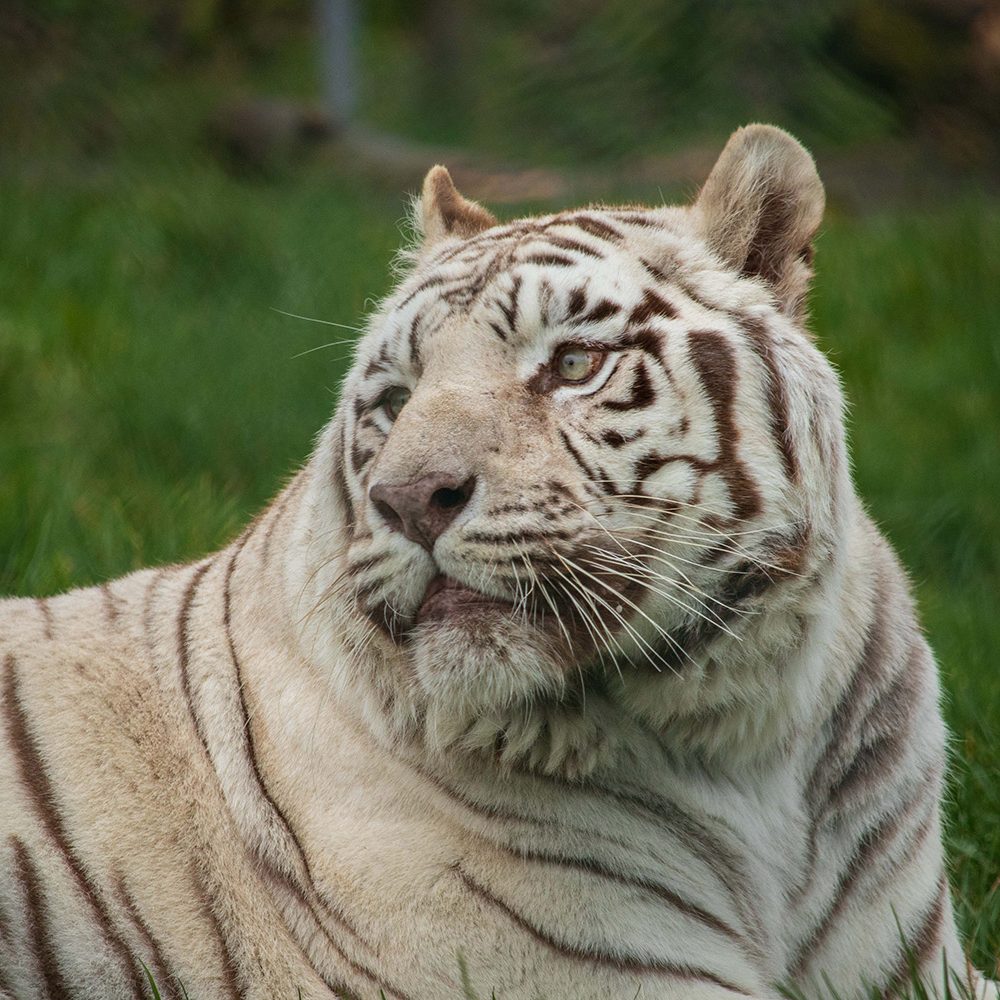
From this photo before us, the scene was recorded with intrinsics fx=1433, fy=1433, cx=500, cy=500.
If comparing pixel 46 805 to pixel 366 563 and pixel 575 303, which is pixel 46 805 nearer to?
pixel 366 563

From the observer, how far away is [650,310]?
2.32m

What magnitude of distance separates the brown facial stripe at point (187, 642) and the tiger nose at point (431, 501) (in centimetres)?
74

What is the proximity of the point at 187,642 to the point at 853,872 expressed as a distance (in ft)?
4.17

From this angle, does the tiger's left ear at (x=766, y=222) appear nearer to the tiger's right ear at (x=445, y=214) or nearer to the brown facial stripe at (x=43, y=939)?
the tiger's right ear at (x=445, y=214)

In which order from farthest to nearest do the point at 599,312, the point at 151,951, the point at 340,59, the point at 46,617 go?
1. the point at 340,59
2. the point at 46,617
3. the point at 151,951
4. the point at 599,312

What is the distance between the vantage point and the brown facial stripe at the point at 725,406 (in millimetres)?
2225

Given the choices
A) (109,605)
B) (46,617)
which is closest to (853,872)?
(109,605)

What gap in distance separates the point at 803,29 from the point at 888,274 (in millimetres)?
5724

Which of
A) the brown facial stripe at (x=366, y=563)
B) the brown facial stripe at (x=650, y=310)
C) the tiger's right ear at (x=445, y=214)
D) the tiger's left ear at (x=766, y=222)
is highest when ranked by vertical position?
the tiger's right ear at (x=445, y=214)

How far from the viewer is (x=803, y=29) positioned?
3.96 feet

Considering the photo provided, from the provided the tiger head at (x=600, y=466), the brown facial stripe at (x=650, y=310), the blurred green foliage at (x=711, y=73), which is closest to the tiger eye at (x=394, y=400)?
the tiger head at (x=600, y=466)

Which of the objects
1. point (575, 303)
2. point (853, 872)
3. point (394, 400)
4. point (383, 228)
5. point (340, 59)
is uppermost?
point (340, 59)

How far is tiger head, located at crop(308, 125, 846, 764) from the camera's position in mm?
2107

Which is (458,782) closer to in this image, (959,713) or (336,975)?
(336,975)
